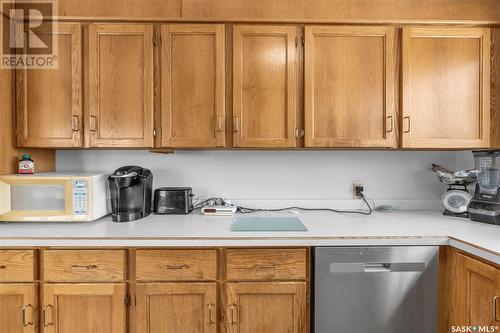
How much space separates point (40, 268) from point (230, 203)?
3.66ft

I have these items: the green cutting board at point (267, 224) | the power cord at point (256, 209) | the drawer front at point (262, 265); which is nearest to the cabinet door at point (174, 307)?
the drawer front at point (262, 265)

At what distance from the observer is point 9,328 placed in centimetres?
138

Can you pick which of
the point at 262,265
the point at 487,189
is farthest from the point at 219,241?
the point at 487,189

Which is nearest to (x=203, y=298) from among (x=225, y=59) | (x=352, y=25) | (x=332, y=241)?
(x=332, y=241)

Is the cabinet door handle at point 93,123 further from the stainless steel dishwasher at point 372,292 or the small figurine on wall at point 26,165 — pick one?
the stainless steel dishwasher at point 372,292

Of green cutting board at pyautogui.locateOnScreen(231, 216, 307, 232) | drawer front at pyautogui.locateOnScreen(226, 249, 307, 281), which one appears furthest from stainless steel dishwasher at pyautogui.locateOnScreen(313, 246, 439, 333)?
green cutting board at pyautogui.locateOnScreen(231, 216, 307, 232)

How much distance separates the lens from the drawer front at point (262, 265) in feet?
4.56

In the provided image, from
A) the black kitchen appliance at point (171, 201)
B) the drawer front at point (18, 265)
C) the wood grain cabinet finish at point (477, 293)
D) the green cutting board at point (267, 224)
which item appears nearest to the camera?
the wood grain cabinet finish at point (477, 293)

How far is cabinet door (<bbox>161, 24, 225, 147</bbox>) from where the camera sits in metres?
1.72

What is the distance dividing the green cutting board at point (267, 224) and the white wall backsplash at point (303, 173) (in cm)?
34

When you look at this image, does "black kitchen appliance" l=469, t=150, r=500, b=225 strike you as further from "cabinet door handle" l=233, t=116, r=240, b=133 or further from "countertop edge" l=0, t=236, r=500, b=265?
"cabinet door handle" l=233, t=116, r=240, b=133

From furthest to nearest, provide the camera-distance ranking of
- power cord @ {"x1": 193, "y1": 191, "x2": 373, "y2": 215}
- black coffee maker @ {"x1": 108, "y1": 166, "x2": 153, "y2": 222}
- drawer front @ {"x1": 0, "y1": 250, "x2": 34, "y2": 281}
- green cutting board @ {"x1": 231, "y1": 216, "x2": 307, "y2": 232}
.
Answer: power cord @ {"x1": 193, "y1": 191, "x2": 373, "y2": 215} → black coffee maker @ {"x1": 108, "y1": 166, "x2": 153, "y2": 222} → green cutting board @ {"x1": 231, "y1": 216, "x2": 307, "y2": 232} → drawer front @ {"x1": 0, "y1": 250, "x2": 34, "y2": 281}

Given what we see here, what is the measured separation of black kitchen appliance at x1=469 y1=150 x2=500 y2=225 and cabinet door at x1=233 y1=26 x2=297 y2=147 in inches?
44.7

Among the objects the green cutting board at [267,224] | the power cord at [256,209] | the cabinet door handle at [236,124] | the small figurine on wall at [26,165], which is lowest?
the green cutting board at [267,224]
